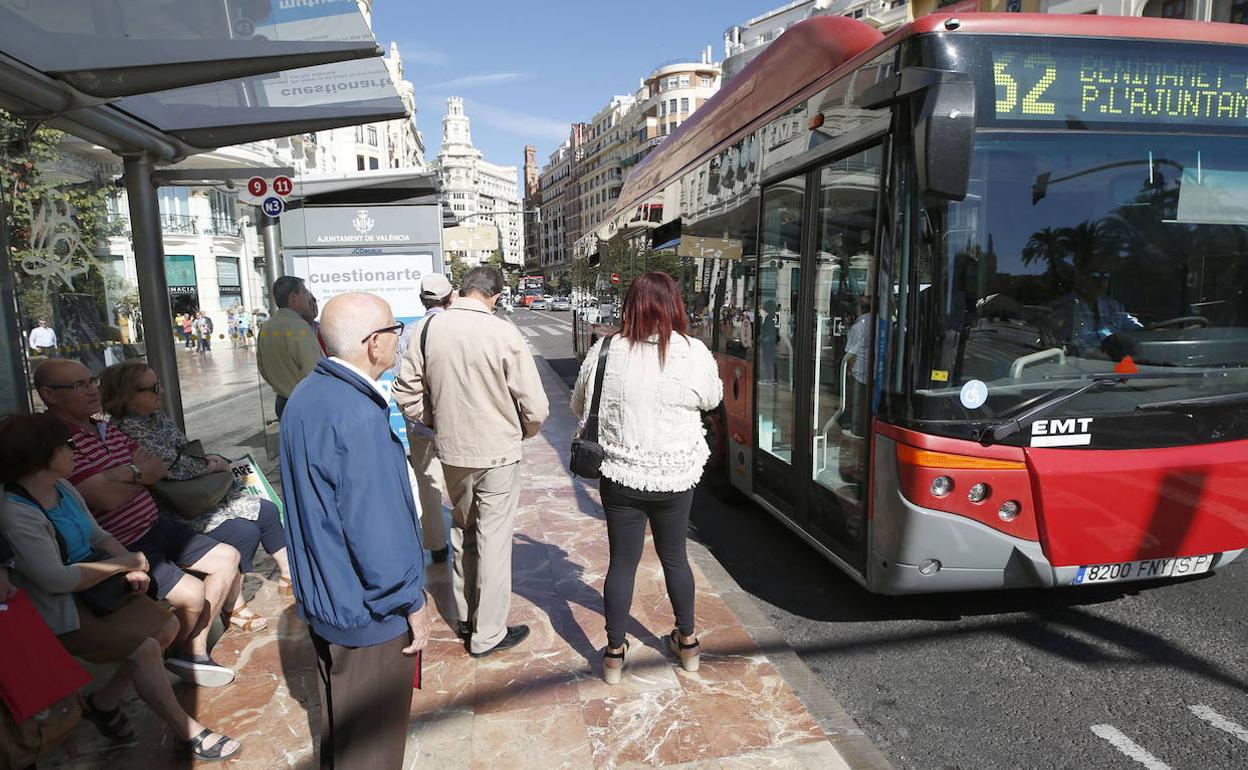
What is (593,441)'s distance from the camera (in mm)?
3189

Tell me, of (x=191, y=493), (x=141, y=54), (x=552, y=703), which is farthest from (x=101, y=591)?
(x=141, y=54)

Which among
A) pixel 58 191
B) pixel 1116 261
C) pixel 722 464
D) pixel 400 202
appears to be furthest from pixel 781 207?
pixel 58 191

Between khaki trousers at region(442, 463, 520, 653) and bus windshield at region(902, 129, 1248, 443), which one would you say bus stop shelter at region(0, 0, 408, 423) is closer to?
khaki trousers at region(442, 463, 520, 653)

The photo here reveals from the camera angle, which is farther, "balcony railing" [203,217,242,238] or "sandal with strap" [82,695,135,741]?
"balcony railing" [203,217,242,238]

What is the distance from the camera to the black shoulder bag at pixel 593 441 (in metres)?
3.13

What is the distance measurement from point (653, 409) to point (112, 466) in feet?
8.20

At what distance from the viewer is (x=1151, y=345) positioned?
3.43 m

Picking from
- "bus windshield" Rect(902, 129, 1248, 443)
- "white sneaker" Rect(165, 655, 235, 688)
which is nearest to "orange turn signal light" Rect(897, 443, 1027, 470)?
"bus windshield" Rect(902, 129, 1248, 443)

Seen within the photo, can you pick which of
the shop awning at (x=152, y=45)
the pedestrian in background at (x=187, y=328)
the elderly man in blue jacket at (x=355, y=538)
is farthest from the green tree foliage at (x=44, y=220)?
the pedestrian in background at (x=187, y=328)

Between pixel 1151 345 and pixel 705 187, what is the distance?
151 inches

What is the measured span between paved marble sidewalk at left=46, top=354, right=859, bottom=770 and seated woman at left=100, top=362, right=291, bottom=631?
1.29 ft

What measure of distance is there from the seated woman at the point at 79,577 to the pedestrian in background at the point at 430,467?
1491 mm

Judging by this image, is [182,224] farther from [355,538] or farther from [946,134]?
[946,134]

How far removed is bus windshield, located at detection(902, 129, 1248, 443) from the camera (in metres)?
3.28
